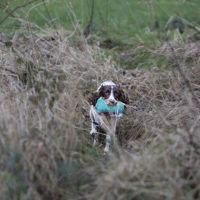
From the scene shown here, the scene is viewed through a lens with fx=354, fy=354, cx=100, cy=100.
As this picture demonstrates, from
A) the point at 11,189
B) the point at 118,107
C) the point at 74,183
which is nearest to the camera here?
the point at 11,189

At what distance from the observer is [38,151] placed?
2.38m

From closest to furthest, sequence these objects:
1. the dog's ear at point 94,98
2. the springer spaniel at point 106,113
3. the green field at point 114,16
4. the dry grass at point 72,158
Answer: the dry grass at point 72,158
the springer spaniel at point 106,113
the dog's ear at point 94,98
the green field at point 114,16

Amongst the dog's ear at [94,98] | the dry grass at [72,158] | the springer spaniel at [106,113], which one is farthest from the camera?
the dog's ear at [94,98]

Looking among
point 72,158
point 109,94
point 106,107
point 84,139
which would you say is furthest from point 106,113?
point 72,158

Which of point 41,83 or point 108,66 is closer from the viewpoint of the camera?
point 41,83

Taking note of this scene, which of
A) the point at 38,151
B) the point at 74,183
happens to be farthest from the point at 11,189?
the point at 74,183

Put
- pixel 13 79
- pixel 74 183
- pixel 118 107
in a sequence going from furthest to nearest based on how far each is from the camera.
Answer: pixel 13 79
pixel 118 107
pixel 74 183

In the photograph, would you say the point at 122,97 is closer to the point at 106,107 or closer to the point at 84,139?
the point at 106,107

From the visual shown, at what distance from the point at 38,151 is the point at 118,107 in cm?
137

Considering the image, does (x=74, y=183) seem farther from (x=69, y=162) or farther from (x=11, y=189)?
(x=11, y=189)

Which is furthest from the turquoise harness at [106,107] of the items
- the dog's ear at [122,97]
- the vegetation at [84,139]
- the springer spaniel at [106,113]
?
the vegetation at [84,139]

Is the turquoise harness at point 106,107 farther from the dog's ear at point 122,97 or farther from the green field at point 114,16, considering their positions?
the green field at point 114,16

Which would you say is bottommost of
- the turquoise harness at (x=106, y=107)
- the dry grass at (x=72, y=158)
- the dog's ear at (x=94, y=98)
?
the dry grass at (x=72, y=158)

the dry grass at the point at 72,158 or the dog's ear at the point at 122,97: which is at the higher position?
the dog's ear at the point at 122,97
